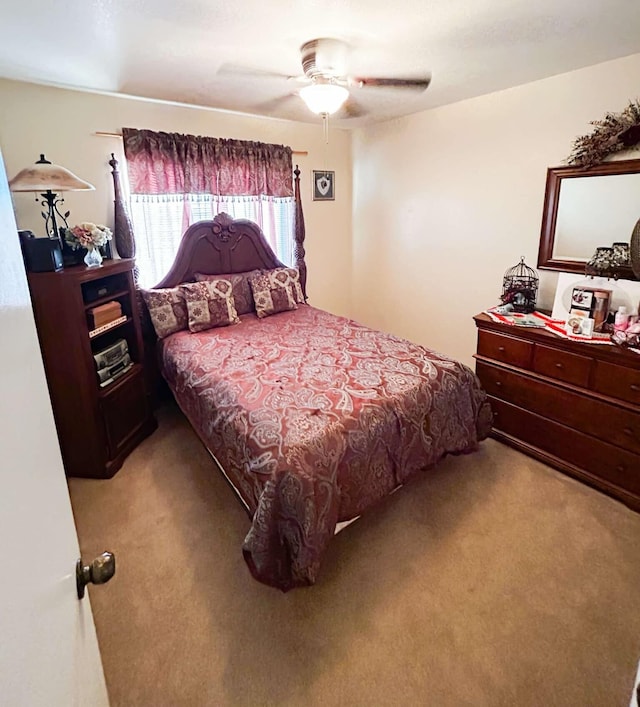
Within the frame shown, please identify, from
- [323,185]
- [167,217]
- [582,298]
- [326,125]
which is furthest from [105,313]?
[582,298]

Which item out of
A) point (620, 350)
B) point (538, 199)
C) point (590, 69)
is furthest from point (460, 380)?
point (590, 69)

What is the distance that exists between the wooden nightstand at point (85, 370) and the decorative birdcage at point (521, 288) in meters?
2.71

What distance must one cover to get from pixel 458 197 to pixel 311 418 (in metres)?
2.52

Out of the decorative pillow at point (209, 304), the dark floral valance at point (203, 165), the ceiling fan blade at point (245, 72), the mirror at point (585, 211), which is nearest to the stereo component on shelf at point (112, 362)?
the decorative pillow at point (209, 304)

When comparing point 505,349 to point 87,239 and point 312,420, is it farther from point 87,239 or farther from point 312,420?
point 87,239

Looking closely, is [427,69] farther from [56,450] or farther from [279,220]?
[56,450]

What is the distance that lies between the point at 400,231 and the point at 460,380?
2062 millimetres

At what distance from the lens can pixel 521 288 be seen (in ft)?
9.66

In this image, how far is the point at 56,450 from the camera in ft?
2.71

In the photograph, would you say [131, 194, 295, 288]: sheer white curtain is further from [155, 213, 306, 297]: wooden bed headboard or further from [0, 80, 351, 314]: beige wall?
[0, 80, 351, 314]: beige wall

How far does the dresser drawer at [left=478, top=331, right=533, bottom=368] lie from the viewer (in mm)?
2645

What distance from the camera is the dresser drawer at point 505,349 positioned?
2645 millimetres

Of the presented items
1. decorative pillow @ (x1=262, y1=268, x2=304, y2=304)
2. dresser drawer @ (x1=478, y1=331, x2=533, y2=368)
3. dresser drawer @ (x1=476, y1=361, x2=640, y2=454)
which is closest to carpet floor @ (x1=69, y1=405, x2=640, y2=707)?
dresser drawer @ (x1=476, y1=361, x2=640, y2=454)

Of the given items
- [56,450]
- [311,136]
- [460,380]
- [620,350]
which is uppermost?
[311,136]
